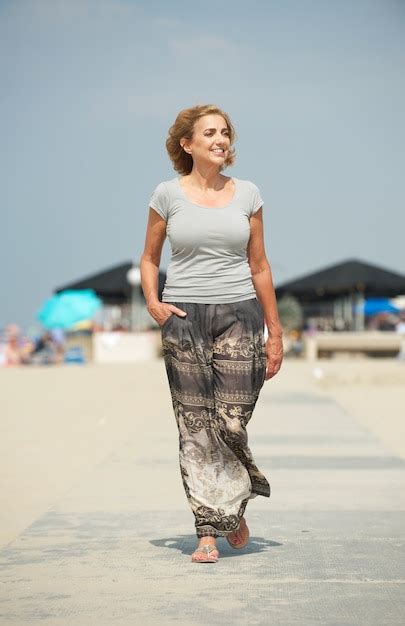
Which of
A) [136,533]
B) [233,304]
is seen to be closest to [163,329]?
[233,304]

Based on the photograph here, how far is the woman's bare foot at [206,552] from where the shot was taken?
4.72 meters

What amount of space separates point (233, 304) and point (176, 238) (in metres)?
0.31

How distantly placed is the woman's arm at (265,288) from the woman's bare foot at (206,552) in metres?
0.64

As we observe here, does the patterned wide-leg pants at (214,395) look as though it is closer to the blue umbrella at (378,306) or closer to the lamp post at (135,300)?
the lamp post at (135,300)

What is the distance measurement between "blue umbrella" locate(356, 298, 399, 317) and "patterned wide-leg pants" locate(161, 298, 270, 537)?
40.4 m

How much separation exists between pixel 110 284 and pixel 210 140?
3181 centimetres

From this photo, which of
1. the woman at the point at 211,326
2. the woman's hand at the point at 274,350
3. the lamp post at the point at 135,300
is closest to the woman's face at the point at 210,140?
the woman at the point at 211,326

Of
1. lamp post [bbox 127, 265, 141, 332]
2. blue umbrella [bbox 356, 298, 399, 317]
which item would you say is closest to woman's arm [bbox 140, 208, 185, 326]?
lamp post [bbox 127, 265, 141, 332]

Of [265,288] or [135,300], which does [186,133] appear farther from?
[135,300]

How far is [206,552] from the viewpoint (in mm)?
4738

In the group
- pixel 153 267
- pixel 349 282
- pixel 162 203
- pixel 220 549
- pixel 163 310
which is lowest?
pixel 220 549

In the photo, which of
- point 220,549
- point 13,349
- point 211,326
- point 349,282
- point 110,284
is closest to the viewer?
point 211,326

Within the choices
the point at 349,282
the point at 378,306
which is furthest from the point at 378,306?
the point at 349,282

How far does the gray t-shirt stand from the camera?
4805 millimetres
